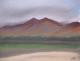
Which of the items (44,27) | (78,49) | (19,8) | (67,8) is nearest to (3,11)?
(19,8)

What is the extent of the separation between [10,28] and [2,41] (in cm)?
9

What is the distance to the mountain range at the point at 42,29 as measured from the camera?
109 centimetres

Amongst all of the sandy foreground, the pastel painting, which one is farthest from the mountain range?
the sandy foreground

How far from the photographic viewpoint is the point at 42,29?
1.10 metres

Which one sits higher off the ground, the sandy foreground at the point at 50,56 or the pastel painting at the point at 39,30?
the pastel painting at the point at 39,30

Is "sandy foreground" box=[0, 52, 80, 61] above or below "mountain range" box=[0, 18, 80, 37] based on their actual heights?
below

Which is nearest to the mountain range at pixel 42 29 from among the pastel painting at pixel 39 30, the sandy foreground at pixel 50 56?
the pastel painting at pixel 39 30

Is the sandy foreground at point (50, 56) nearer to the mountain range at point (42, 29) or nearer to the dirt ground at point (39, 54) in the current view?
the dirt ground at point (39, 54)

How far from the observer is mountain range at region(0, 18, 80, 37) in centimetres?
109

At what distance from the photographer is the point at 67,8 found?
1.09 metres

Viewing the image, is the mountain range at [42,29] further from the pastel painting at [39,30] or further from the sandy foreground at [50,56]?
the sandy foreground at [50,56]

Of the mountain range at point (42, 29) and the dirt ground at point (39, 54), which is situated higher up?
the mountain range at point (42, 29)

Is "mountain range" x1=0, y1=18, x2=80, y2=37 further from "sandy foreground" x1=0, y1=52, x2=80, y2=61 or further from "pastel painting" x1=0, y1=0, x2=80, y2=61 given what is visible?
"sandy foreground" x1=0, y1=52, x2=80, y2=61

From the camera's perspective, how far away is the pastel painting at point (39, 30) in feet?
3.54
